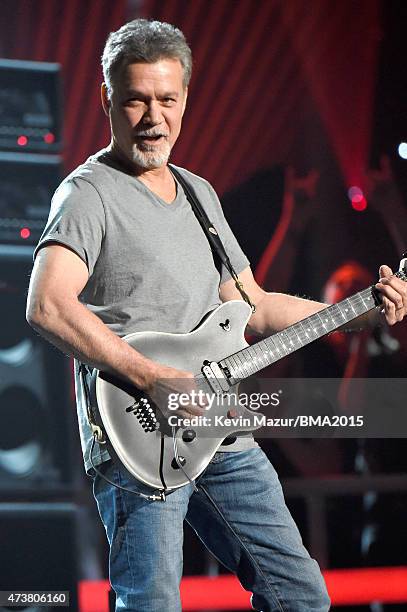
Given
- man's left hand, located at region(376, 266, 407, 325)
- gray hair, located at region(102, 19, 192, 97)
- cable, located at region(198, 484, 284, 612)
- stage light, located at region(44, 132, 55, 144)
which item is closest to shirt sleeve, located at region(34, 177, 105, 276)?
gray hair, located at region(102, 19, 192, 97)

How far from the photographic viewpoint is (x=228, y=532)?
6.35 ft

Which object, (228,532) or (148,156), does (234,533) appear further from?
(148,156)

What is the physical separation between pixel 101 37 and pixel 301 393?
142cm

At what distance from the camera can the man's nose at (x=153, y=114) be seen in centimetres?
191

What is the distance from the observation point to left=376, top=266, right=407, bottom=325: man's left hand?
2135 mm

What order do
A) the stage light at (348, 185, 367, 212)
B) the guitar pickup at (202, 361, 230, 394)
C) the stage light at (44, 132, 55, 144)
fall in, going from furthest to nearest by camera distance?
the stage light at (348, 185, 367, 212)
the stage light at (44, 132, 55, 144)
the guitar pickup at (202, 361, 230, 394)

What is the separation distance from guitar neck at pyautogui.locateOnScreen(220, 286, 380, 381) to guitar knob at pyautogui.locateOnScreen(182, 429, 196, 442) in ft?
0.57

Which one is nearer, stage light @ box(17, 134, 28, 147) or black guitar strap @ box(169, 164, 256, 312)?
black guitar strap @ box(169, 164, 256, 312)

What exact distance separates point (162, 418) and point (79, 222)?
0.45 meters

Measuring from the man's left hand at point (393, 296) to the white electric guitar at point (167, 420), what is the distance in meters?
→ 0.31

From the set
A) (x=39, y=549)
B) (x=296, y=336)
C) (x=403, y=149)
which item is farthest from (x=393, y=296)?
(x=39, y=549)

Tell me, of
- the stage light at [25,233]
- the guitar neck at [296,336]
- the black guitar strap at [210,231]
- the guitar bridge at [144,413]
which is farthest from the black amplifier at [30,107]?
the guitar bridge at [144,413]

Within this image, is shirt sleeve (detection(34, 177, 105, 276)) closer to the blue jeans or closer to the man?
the man

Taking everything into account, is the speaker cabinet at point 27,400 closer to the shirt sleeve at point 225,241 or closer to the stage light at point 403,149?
the shirt sleeve at point 225,241
